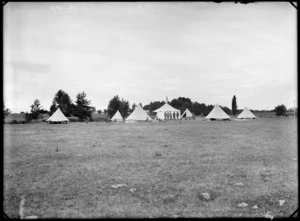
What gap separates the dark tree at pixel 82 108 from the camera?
48.1m

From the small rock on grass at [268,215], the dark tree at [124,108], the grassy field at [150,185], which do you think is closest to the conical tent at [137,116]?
the dark tree at [124,108]

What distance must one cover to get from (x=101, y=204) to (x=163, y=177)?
186 cm

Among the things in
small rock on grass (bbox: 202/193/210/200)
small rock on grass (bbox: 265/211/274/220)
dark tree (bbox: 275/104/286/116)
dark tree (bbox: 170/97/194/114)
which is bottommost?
small rock on grass (bbox: 265/211/274/220)

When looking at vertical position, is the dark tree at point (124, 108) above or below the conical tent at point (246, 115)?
above

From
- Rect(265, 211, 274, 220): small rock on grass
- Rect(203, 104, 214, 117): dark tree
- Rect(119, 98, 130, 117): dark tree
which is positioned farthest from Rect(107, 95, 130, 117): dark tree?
Rect(265, 211, 274, 220): small rock on grass

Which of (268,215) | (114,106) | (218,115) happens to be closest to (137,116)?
(218,115)

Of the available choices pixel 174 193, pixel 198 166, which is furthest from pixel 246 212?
pixel 198 166

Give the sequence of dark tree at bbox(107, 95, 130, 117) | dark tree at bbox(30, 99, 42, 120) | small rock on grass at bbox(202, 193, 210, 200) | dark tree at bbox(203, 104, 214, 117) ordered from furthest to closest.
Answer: dark tree at bbox(203, 104, 214, 117) → dark tree at bbox(107, 95, 130, 117) → dark tree at bbox(30, 99, 42, 120) → small rock on grass at bbox(202, 193, 210, 200)

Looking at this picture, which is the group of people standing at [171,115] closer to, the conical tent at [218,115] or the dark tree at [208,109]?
the conical tent at [218,115]

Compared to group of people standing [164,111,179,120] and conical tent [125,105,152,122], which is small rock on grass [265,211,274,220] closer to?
conical tent [125,105,152,122]

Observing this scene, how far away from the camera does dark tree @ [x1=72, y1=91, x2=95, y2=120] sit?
158 feet

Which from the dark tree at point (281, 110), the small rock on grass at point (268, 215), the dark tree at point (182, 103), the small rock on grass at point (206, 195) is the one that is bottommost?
the small rock on grass at point (268, 215)

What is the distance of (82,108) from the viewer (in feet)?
158

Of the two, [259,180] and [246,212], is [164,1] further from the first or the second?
[259,180]
